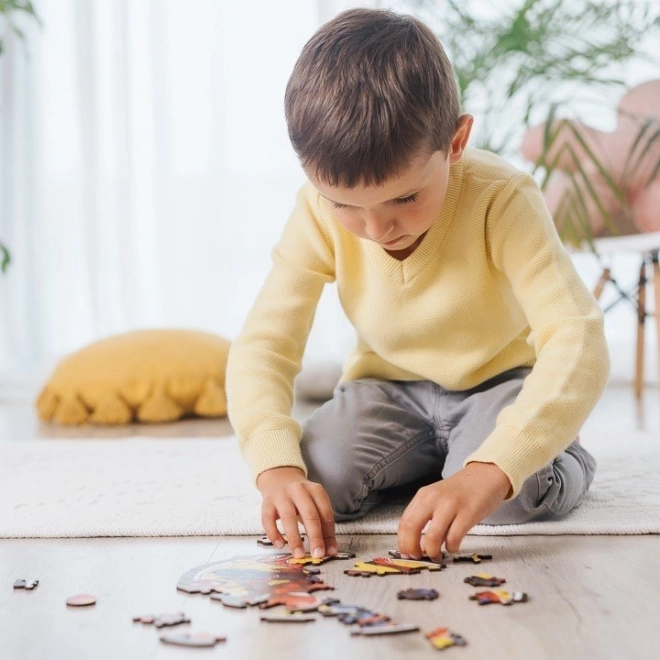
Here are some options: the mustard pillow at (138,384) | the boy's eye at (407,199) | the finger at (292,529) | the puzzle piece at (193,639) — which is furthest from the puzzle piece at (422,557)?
the mustard pillow at (138,384)

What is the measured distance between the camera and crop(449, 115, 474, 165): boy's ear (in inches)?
49.3

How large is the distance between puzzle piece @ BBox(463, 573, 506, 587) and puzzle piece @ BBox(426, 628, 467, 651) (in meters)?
0.15

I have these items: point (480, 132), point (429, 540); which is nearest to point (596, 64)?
point (480, 132)

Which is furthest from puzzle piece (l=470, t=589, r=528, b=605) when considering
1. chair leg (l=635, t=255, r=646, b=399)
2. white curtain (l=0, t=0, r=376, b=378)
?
white curtain (l=0, t=0, r=376, b=378)

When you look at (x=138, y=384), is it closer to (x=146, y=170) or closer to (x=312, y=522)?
(x=146, y=170)

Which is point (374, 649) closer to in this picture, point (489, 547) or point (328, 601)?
point (328, 601)

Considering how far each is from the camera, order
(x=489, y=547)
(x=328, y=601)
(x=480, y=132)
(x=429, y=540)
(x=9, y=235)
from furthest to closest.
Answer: (x=9, y=235) → (x=480, y=132) → (x=489, y=547) → (x=429, y=540) → (x=328, y=601)

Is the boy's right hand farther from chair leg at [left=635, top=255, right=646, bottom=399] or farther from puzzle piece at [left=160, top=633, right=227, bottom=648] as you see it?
chair leg at [left=635, top=255, right=646, bottom=399]

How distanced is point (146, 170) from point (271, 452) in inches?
103

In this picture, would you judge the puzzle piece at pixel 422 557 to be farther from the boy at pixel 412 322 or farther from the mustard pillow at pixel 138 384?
the mustard pillow at pixel 138 384

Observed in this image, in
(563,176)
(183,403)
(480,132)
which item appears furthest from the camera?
(480,132)

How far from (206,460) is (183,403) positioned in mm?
731

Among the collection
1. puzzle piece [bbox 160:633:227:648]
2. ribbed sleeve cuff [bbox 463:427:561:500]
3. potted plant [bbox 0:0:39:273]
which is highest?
potted plant [bbox 0:0:39:273]

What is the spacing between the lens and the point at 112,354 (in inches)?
104
